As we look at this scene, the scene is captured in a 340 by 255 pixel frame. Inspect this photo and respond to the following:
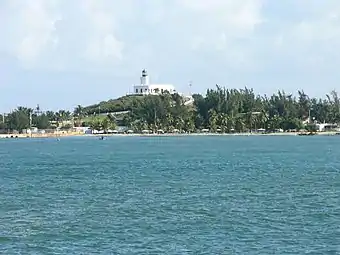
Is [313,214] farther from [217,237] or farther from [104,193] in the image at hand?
[104,193]

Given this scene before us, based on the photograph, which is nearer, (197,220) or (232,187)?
(197,220)

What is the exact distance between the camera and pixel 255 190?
43531mm

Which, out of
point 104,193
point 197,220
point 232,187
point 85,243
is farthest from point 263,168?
point 85,243

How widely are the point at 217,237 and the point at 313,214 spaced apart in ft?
22.8

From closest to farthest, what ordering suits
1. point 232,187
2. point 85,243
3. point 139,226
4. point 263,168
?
point 85,243
point 139,226
point 232,187
point 263,168

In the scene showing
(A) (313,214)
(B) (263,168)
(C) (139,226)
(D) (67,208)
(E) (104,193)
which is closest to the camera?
(C) (139,226)

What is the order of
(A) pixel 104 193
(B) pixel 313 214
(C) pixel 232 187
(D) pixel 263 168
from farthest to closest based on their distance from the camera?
(D) pixel 263 168 → (C) pixel 232 187 → (A) pixel 104 193 → (B) pixel 313 214

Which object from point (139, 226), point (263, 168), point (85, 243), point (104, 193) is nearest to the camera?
point (85, 243)

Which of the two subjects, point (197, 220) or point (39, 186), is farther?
point (39, 186)

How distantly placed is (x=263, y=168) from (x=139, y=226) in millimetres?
37675

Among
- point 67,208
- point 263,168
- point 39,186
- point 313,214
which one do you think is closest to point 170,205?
point 67,208

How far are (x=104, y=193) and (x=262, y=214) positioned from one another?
43.8ft

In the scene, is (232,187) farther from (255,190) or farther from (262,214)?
(262,214)

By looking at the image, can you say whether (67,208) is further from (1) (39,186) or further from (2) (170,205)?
(1) (39,186)
